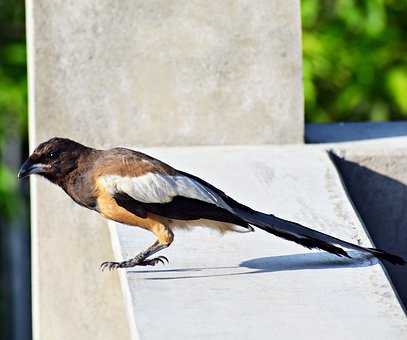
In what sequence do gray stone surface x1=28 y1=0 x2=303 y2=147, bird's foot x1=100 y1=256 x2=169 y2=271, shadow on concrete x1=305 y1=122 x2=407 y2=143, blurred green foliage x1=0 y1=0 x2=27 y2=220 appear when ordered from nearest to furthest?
bird's foot x1=100 y1=256 x2=169 y2=271 < gray stone surface x1=28 y1=0 x2=303 y2=147 < shadow on concrete x1=305 y1=122 x2=407 y2=143 < blurred green foliage x1=0 y1=0 x2=27 y2=220

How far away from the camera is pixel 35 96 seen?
5.83 m

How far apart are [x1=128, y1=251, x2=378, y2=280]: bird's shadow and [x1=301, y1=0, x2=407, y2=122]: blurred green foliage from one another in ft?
12.3

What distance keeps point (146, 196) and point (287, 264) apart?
56 cm

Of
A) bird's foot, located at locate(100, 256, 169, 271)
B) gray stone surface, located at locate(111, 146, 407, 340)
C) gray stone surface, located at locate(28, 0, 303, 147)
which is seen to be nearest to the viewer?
gray stone surface, located at locate(111, 146, 407, 340)

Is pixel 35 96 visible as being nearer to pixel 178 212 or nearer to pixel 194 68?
pixel 194 68

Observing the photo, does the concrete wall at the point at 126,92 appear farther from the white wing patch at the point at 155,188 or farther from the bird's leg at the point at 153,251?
the white wing patch at the point at 155,188

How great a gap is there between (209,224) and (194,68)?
154cm

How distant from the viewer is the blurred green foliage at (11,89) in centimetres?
838

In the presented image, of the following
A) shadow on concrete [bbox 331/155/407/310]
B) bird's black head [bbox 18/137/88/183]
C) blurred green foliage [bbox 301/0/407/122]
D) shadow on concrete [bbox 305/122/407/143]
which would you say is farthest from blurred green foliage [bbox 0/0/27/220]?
bird's black head [bbox 18/137/88/183]

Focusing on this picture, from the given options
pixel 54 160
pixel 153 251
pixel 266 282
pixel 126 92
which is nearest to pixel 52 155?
pixel 54 160

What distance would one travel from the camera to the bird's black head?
454cm

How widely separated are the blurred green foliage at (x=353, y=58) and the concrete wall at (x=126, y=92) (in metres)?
2.41

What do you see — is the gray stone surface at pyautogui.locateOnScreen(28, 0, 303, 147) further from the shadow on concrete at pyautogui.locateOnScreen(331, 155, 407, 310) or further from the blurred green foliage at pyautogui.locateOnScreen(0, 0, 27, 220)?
the blurred green foliage at pyautogui.locateOnScreen(0, 0, 27, 220)

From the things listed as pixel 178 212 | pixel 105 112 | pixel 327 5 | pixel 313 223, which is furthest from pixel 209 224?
pixel 327 5
